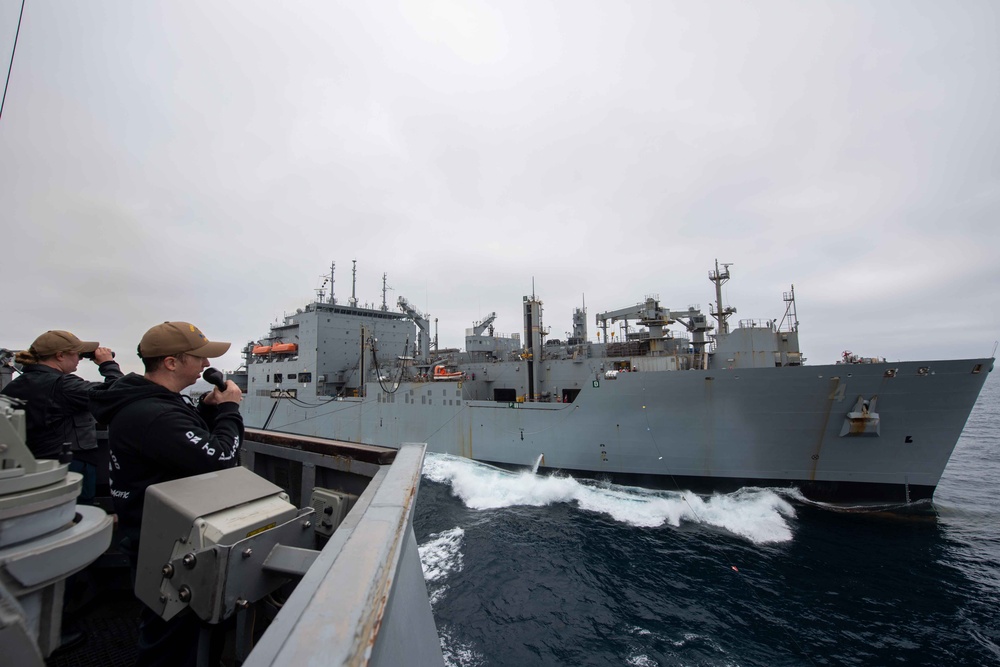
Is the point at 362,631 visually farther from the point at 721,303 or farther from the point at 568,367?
the point at 721,303


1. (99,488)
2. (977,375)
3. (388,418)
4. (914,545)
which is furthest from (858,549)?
(388,418)

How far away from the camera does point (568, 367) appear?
15469mm

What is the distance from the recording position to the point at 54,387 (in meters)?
2.48

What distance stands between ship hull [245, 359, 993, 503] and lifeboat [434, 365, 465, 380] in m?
3.19

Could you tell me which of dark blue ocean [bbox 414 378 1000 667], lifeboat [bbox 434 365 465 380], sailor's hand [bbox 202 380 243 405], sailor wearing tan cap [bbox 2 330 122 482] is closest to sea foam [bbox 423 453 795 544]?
dark blue ocean [bbox 414 378 1000 667]

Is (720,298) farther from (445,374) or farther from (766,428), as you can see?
(445,374)

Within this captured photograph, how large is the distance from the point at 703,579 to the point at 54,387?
10.4 metres

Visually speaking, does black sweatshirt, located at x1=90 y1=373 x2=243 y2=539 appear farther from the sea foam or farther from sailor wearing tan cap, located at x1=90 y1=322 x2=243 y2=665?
the sea foam

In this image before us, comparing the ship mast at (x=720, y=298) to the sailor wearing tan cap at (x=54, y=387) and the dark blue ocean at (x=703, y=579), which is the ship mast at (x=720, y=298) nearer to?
the dark blue ocean at (x=703, y=579)

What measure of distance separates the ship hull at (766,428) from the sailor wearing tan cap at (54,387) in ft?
30.4

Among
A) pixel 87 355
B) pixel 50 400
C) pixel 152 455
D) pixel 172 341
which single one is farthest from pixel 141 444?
pixel 87 355

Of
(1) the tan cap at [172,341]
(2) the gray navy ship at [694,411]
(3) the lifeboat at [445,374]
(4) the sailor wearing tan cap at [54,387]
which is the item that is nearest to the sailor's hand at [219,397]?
(1) the tan cap at [172,341]

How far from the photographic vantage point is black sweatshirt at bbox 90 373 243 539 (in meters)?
1.52

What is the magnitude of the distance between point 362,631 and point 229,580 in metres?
0.85
